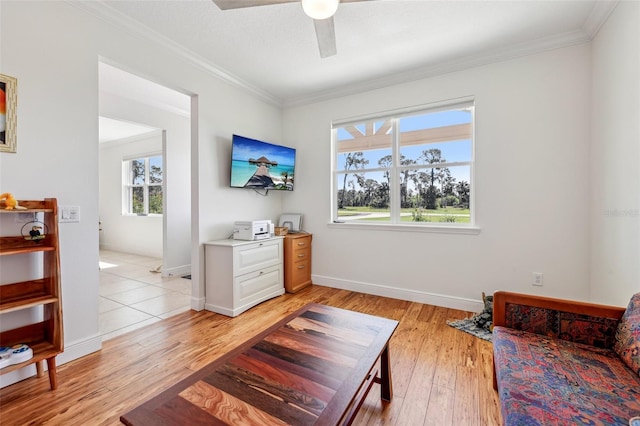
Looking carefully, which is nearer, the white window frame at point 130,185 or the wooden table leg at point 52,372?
the wooden table leg at point 52,372

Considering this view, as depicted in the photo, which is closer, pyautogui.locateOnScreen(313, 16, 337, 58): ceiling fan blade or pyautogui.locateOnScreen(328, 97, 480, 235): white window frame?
pyautogui.locateOnScreen(313, 16, 337, 58): ceiling fan blade

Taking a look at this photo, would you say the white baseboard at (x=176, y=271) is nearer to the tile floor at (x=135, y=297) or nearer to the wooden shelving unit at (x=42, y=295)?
the tile floor at (x=135, y=297)

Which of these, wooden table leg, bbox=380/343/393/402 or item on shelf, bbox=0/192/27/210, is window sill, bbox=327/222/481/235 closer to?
wooden table leg, bbox=380/343/393/402

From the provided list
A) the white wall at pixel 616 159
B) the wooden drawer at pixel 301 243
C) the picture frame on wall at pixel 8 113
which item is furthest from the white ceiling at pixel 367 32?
the wooden drawer at pixel 301 243

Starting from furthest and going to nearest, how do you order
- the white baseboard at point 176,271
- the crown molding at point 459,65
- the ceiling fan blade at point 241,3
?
the white baseboard at point 176,271
the crown molding at point 459,65
the ceiling fan blade at point 241,3

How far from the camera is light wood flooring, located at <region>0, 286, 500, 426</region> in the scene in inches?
59.4

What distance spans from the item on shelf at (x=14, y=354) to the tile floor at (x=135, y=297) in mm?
710

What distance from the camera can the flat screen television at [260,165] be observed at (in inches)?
128

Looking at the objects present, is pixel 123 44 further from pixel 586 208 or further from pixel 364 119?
pixel 586 208

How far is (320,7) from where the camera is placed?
4.82ft

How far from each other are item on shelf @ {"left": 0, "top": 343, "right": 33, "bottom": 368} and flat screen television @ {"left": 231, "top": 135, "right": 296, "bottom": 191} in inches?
83.4

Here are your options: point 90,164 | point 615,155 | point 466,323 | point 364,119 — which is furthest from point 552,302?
point 90,164

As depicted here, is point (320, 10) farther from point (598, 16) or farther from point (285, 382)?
point (598, 16)

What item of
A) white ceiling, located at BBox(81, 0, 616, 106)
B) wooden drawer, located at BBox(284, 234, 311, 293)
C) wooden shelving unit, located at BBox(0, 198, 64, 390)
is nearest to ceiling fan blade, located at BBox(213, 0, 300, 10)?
white ceiling, located at BBox(81, 0, 616, 106)
